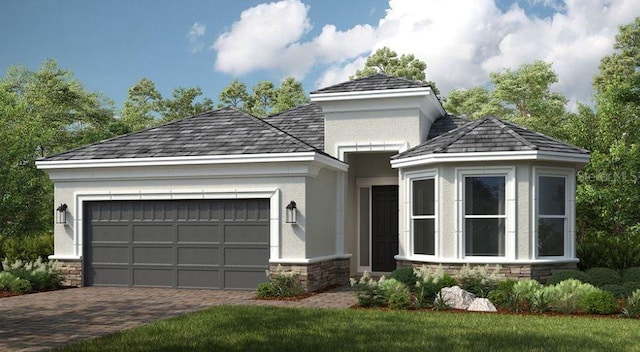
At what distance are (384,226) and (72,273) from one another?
8.16 m

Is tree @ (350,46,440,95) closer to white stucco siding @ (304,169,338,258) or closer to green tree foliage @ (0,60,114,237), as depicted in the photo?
green tree foliage @ (0,60,114,237)

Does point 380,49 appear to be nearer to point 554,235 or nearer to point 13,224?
point 13,224

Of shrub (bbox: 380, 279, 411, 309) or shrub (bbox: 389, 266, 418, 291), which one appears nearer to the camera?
shrub (bbox: 380, 279, 411, 309)

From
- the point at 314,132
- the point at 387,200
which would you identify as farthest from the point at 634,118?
the point at 314,132

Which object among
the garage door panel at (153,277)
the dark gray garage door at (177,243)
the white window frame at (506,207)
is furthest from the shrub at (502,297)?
the garage door panel at (153,277)

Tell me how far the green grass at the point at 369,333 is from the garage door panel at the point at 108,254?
5.23m

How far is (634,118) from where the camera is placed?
23.6m

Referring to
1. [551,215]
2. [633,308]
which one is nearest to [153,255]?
[551,215]

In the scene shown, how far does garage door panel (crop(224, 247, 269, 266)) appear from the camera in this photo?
49.9 feet

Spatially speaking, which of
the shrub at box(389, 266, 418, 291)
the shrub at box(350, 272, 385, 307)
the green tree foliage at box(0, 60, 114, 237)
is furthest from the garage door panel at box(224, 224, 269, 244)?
the green tree foliage at box(0, 60, 114, 237)

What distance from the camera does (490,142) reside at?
14.6m

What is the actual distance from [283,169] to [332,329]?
556 centimetres

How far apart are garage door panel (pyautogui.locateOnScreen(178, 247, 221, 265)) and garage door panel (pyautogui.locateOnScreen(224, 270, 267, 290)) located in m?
0.41

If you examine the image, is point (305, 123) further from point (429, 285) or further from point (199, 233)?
point (429, 285)
